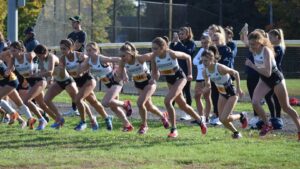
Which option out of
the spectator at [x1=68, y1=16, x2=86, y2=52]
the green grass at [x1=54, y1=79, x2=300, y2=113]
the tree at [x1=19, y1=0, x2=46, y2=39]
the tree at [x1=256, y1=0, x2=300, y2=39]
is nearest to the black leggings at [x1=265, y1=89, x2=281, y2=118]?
the green grass at [x1=54, y1=79, x2=300, y2=113]

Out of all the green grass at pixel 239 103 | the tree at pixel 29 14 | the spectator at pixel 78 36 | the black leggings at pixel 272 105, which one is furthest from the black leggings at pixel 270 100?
the tree at pixel 29 14

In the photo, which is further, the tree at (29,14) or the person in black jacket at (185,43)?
the tree at (29,14)

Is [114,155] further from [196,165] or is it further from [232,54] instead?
[232,54]

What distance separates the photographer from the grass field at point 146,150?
10547 mm

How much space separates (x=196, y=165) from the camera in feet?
34.2

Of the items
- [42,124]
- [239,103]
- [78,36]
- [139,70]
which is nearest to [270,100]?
[139,70]

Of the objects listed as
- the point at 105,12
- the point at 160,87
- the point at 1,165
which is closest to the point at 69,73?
the point at 1,165

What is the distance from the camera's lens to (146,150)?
1173 centimetres

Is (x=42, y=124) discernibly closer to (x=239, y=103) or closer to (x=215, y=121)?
(x=215, y=121)

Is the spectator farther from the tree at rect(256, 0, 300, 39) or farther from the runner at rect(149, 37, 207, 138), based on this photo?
the tree at rect(256, 0, 300, 39)

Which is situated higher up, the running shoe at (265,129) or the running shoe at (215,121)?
the running shoe at (265,129)

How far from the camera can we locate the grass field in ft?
34.6

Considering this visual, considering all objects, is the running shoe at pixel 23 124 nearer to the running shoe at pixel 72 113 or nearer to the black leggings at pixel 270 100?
the running shoe at pixel 72 113

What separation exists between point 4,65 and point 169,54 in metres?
4.14
